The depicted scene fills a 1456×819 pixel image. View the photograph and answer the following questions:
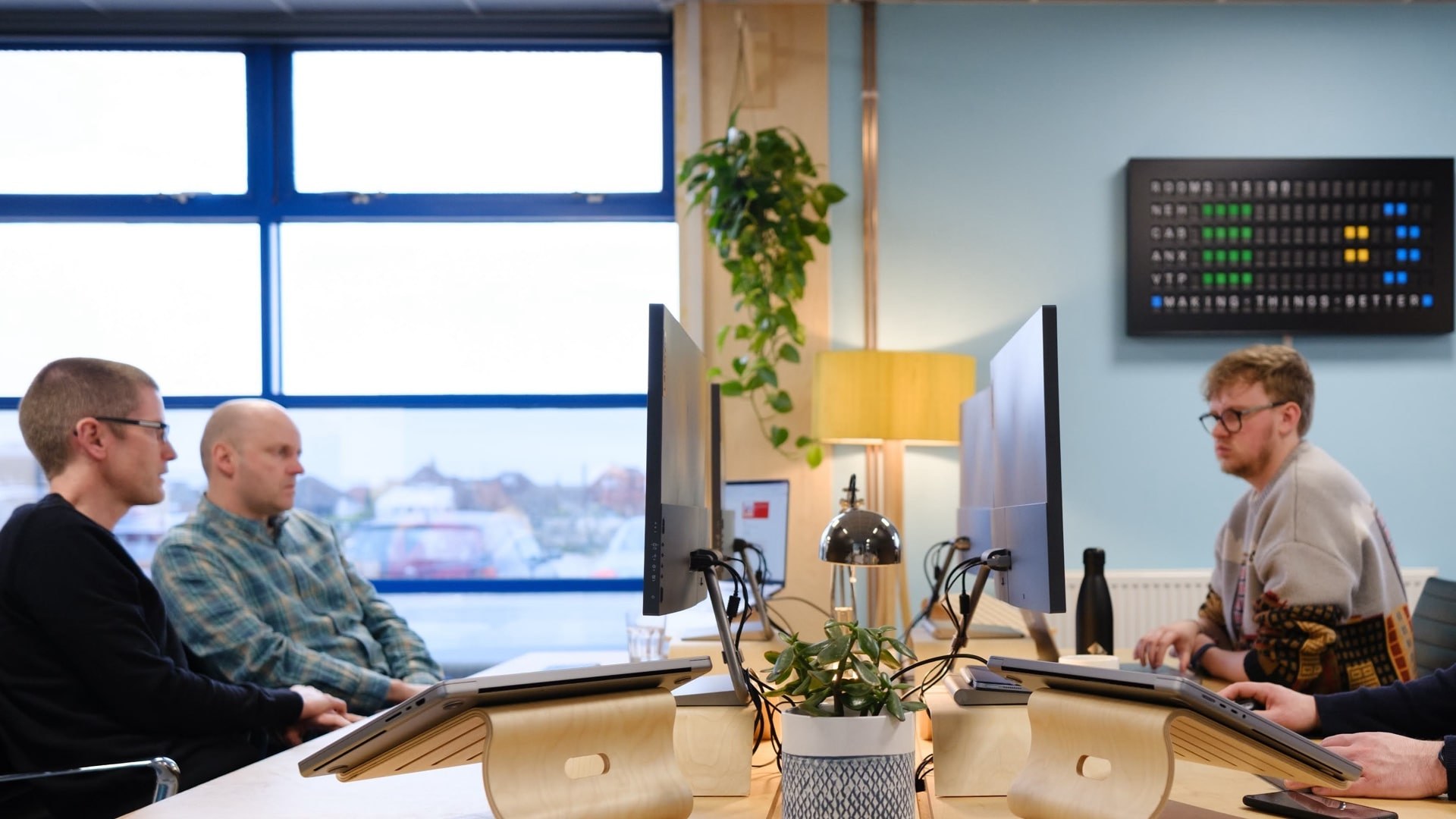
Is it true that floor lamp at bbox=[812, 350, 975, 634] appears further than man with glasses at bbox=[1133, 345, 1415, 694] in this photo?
Yes

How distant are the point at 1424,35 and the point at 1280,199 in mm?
764

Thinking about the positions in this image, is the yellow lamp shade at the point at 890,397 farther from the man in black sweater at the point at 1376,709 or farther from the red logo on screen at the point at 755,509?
the man in black sweater at the point at 1376,709

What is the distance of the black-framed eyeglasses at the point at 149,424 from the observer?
7.57 feet

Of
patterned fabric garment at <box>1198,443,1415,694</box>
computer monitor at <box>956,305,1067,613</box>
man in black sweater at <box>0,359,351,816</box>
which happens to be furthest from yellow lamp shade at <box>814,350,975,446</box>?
man in black sweater at <box>0,359,351,816</box>

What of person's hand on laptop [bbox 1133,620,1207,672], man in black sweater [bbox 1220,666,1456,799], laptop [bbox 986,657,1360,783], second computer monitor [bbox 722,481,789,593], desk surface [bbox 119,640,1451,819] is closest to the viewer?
laptop [bbox 986,657,1360,783]

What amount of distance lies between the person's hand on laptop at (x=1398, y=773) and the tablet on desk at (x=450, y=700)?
80cm

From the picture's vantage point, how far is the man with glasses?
2.18m

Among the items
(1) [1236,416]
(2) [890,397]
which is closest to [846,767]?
(1) [1236,416]

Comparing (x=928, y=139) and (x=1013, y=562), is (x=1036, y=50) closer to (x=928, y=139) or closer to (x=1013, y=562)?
(x=928, y=139)

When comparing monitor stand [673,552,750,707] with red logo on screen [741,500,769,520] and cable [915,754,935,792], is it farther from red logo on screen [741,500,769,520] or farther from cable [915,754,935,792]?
red logo on screen [741,500,769,520]

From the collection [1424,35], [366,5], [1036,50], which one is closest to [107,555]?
[366,5]

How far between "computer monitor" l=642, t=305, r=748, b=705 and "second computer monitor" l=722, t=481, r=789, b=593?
141 centimetres

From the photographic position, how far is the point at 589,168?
14.2ft

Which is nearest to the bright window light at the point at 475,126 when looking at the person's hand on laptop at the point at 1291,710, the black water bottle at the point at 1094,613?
the black water bottle at the point at 1094,613
